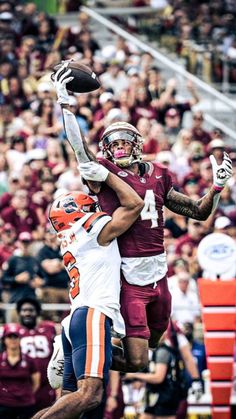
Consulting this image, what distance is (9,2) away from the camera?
80.8ft

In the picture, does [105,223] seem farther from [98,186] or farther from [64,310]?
[64,310]

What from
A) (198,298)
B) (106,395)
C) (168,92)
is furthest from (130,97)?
(106,395)

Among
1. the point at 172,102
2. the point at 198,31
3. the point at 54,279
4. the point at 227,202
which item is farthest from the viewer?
the point at 198,31

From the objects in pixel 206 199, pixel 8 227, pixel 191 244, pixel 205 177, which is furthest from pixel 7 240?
pixel 206 199

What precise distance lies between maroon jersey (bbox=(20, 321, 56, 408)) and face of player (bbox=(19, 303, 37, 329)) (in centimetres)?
14

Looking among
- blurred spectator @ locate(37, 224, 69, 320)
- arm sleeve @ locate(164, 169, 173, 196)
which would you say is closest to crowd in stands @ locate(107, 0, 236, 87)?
blurred spectator @ locate(37, 224, 69, 320)

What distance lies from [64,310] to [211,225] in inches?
86.9

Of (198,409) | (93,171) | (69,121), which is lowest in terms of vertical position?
(198,409)

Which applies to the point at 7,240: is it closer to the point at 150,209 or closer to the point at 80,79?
the point at 150,209

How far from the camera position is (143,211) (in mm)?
11359

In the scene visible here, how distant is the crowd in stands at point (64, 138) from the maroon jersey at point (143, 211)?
461 centimetres

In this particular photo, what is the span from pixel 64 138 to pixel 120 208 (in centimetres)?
866

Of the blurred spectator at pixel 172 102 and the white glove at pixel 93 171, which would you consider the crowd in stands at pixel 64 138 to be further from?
the white glove at pixel 93 171

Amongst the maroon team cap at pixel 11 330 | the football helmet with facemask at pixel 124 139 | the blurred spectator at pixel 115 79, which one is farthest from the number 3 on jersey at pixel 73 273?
the blurred spectator at pixel 115 79
